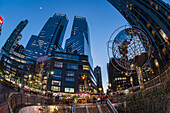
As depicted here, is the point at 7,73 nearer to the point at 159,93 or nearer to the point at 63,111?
the point at 63,111

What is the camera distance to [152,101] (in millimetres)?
10102

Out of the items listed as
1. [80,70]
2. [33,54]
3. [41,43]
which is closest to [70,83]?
[80,70]

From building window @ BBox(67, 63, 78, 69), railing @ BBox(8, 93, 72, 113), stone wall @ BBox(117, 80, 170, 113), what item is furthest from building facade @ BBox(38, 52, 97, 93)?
stone wall @ BBox(117, 80, 170, 113)

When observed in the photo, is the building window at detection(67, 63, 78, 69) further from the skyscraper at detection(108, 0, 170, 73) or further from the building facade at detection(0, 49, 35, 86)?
the skyscraper at detection(108, 0, 170, 73)

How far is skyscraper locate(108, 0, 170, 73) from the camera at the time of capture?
76.7 feet

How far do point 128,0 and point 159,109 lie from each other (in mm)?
34744

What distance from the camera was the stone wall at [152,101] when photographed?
8.50 m

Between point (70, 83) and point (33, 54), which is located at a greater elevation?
point (33, 54)

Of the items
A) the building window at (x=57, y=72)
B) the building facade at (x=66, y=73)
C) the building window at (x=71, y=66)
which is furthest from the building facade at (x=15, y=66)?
the building window at (x=71, y=66)

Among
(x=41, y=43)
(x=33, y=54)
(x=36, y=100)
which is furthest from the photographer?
(x=41, y=43)

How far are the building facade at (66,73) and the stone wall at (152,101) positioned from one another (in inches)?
1953

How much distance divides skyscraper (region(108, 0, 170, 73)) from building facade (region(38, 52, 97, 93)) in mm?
41840

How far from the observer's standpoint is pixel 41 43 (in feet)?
636

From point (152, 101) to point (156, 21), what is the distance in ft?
75.0
